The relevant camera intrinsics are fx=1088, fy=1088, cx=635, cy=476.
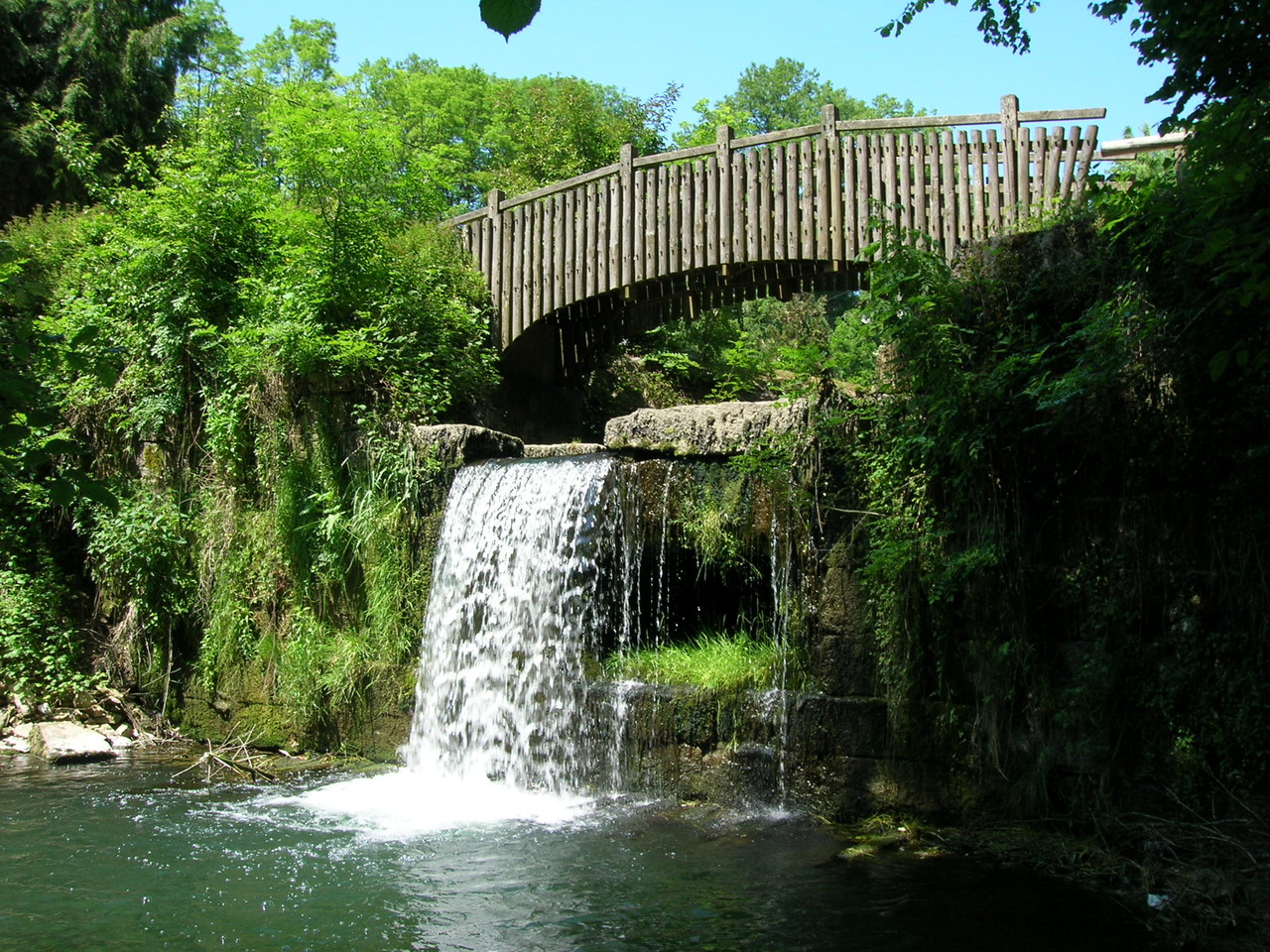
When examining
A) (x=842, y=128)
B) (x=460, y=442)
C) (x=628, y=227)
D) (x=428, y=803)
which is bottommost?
(x=428, y=803)

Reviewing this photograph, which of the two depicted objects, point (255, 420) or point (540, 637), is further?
point (255, 420)

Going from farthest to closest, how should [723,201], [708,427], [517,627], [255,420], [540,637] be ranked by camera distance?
1. [723,201]
2. [255,420]
3. [517,627]
4. [540,637]
5. [708,427]

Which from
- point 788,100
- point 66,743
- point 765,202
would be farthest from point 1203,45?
point 788,100

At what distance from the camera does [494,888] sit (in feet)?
17.7

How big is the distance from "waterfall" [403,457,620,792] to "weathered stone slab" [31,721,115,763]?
2.87 meters

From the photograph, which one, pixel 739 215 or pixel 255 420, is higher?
pixel 739 215

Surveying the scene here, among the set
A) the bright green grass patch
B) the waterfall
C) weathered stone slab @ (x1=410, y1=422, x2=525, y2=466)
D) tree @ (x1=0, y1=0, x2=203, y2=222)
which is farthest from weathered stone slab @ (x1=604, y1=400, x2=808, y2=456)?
tree @ (x1=0, y1=0, x2=203, y2=222)

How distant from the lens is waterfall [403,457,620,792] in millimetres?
7559

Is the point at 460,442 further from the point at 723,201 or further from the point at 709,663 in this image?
the point at 723,201

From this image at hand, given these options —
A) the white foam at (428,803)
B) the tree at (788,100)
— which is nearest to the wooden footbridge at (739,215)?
the white foam at (428,803)

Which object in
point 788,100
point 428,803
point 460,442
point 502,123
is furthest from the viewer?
point 788,100

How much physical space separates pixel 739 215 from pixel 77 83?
1092 cm

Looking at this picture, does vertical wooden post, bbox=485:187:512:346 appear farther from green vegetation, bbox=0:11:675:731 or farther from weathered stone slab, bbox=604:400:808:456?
weathered stone slab, bbox=604:400:808:456

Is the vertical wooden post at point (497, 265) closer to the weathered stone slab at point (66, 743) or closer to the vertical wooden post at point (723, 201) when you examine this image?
the vertical wooden post at point (723, 201)
